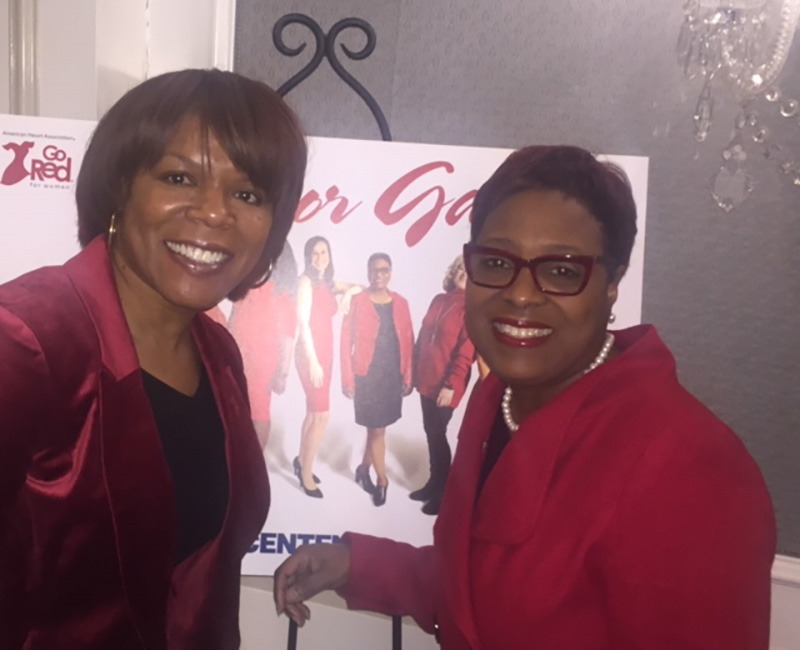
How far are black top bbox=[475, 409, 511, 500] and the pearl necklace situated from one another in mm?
12

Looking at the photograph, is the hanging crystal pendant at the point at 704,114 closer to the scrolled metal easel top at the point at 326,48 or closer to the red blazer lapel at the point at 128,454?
the scrolled metal easel top at the point at 326,48

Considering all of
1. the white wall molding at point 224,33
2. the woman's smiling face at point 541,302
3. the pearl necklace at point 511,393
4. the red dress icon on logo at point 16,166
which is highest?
the white wall molding at point 224,33

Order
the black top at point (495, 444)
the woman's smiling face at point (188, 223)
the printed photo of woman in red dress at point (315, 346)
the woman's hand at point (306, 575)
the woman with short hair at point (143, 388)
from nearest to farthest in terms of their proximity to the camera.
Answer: the woman with short hair at point (143, 388) < the woman's smiling face at point (188, 223) < the black top at point (495, 444) < the woman's hand at point (306, 575) < the printed photo of woman in red dress at point (315, 346)

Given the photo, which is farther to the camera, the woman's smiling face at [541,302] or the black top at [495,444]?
the black top at [495,444]

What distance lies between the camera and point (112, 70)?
1.57 meters

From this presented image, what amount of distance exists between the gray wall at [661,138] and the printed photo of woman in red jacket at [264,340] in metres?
0.58

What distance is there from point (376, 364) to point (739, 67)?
3.26 ft

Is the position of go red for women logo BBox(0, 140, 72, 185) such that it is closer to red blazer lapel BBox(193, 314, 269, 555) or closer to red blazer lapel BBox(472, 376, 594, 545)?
red blazer lapel BBox(193, 314, 269, 555)

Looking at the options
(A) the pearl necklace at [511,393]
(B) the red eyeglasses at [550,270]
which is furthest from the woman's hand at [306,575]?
(B) the red eyeglasses at [550,270]

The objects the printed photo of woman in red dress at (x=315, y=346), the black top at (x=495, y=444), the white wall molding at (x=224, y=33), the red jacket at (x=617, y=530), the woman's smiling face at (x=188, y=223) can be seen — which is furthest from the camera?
the white wall molding at (x=224, y=33)

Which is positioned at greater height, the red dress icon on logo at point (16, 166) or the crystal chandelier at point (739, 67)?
the crystal chandelier at point (739, 67)

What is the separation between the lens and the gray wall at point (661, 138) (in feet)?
5.09

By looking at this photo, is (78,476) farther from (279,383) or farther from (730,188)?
(730,188)

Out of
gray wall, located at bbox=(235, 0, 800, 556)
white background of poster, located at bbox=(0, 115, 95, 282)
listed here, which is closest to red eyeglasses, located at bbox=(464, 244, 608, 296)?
gray wall, located at bbox=(235, 0, 800, 556)
